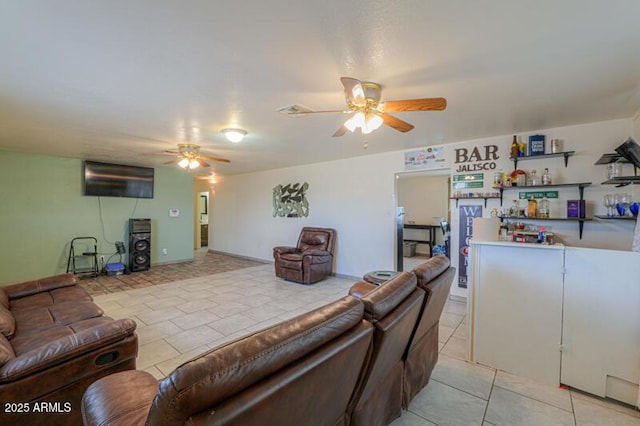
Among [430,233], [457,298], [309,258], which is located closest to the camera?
[457,298]

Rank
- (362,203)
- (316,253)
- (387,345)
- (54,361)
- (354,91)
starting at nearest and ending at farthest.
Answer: (387,345) → (54,361) → (354,91) → (316,253) → (362,203)

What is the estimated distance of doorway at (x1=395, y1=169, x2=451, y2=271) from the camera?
7.99 metres

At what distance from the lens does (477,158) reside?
407 centimetres

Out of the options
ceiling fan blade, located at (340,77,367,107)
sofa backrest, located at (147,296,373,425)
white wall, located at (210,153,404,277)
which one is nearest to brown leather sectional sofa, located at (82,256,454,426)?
sofa backrest, located at (147,296,373,425)

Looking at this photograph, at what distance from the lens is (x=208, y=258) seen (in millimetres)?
7980

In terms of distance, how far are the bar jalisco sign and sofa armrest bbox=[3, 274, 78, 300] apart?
5.39m

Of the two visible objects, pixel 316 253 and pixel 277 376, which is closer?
pixel 277 376

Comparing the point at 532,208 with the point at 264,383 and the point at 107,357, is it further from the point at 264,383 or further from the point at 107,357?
the point at 107,357

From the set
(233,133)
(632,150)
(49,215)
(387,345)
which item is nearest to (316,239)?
(233,133)

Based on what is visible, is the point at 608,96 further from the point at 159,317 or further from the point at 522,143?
the point at 159,317

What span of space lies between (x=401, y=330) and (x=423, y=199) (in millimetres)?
7516

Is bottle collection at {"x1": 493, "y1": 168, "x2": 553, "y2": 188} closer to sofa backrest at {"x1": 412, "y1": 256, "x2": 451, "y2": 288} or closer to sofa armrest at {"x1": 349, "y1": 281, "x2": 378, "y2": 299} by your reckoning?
sofa backrest at {"x1": 412, "y1": 256, "x2": 451, "y2": 288}

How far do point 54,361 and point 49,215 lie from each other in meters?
5.61

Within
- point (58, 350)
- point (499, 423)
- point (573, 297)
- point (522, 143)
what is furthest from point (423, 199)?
point (58, 350)
